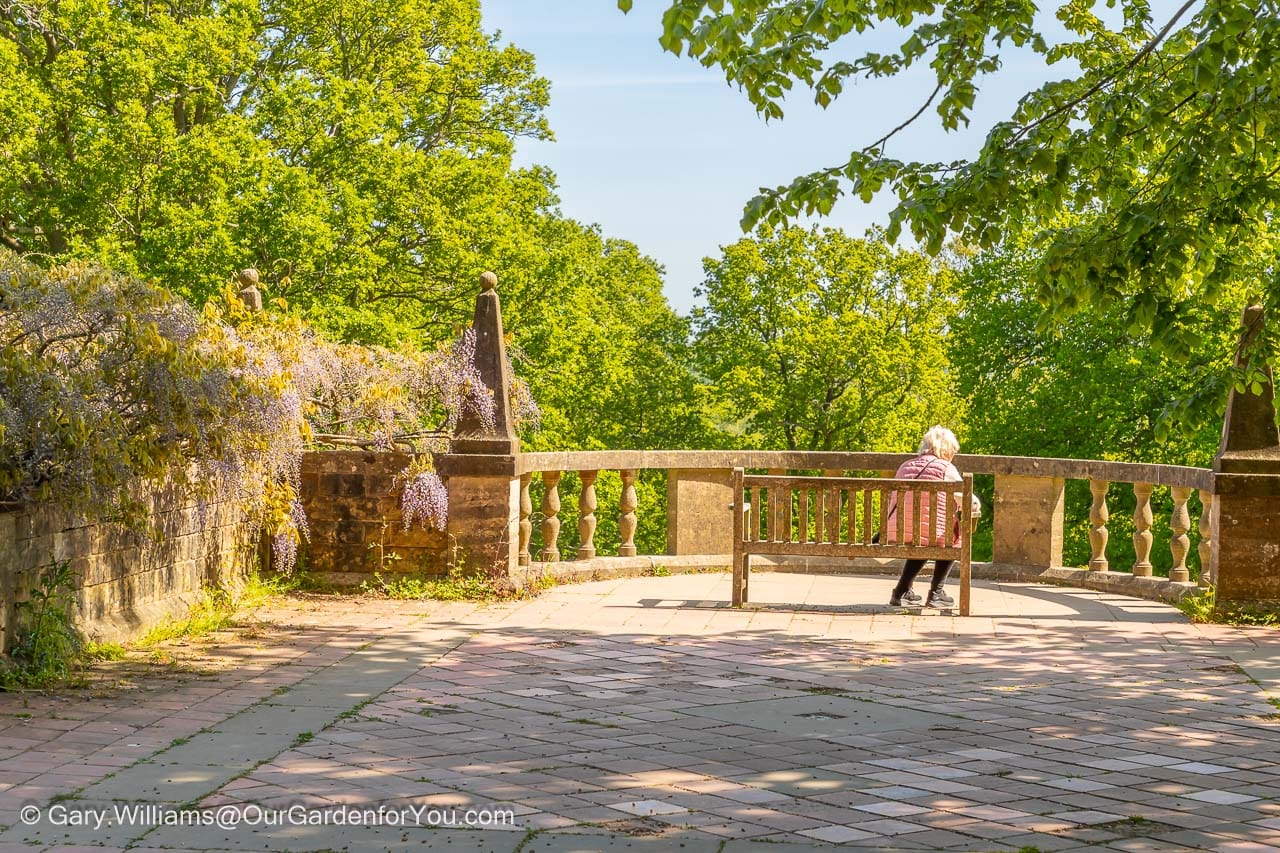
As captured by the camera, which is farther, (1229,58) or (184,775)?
(1229,58)

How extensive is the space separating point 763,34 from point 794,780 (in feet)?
11.8

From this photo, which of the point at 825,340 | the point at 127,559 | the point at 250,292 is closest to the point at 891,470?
the point at 250,292

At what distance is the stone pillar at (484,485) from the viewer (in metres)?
9.82

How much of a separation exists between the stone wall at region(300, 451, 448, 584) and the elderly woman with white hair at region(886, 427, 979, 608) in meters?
3.33

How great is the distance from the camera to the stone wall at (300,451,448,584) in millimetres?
9930

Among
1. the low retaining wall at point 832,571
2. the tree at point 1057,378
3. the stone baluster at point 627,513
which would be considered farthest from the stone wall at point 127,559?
the tree at point 1057,378

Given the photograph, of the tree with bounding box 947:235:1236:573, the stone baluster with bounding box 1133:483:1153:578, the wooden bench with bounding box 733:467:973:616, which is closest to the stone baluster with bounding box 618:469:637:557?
the wooden bench with bounding box 733:467:973:616

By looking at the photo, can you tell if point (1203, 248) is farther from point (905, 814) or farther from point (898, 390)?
point (898, 390)

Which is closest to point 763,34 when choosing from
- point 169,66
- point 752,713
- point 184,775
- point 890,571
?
point 752,713

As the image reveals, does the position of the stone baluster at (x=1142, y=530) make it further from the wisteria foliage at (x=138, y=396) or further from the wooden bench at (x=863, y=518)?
the wisteria foliage at (x=138, y=396)

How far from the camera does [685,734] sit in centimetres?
574

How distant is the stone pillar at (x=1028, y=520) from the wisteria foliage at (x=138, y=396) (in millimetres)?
5846

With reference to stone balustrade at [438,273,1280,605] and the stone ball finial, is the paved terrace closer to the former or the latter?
stone balustrade at [438,273,1280,605]

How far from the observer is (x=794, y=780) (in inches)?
196
